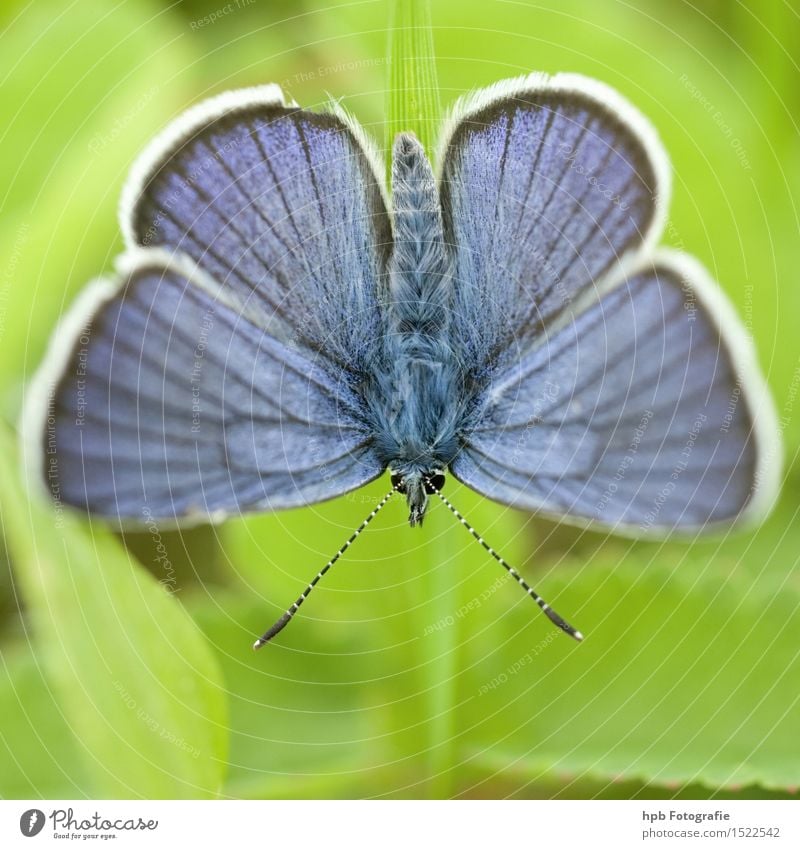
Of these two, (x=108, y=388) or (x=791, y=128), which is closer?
(x=108, y=388)

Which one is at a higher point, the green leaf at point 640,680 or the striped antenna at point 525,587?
the striped antenna at point 525,587

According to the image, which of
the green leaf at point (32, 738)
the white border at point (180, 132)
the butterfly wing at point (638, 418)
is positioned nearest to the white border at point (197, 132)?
the white border at point (180, 132)

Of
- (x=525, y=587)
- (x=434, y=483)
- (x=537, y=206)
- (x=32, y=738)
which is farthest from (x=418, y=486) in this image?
(x=32, y=738)

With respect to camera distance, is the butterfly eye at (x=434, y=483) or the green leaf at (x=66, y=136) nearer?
the butterfly eye at (x=434, y=483)

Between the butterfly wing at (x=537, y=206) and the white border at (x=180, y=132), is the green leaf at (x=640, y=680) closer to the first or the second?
the butterfly wing at (x=537, y=206)

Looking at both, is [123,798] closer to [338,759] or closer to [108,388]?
[338,759]

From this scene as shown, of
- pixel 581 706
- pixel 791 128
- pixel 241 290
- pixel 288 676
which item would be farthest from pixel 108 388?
pixel 791 128

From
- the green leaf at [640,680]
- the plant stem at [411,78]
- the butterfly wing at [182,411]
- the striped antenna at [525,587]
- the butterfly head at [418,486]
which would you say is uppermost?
the plant stem at [411,78]

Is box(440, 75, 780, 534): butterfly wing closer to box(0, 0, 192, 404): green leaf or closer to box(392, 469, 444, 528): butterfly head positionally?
box(392, 469, 444, 528): butterfly head
